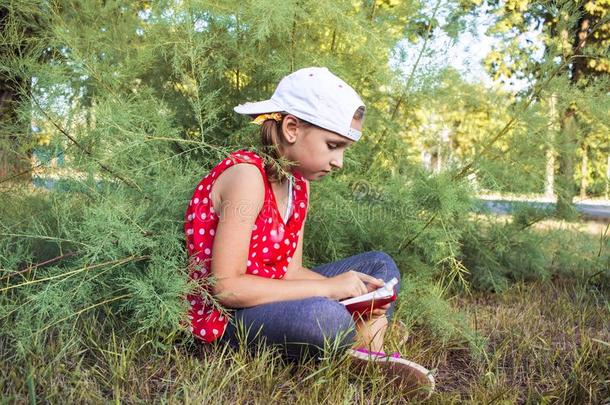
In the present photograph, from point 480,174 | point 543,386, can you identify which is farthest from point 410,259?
point 543,386

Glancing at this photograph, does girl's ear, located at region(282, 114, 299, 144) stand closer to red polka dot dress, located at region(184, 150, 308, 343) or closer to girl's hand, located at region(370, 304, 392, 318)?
red polka dot dress, located at region(184, 150, 308, 343)

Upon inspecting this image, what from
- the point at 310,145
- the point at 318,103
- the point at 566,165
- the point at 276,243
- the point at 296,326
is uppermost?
the point at 318,103

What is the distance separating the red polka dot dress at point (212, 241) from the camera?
153cm

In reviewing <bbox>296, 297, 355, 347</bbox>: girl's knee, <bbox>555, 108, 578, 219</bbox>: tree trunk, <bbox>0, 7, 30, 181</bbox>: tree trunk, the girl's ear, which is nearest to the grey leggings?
<bbox>296, 297, 355, 347</bbox>: girl's knee

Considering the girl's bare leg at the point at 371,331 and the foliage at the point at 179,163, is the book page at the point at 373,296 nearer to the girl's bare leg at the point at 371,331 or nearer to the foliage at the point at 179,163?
the girl's bare leg at the point at 371,331

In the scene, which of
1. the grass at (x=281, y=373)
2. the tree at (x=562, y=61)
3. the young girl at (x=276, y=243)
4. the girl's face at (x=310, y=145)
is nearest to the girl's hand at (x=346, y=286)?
the young girl at (x=276, y=243)

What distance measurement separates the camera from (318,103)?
60.3 inches

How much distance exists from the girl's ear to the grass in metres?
0.56

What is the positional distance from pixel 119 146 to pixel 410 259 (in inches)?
42.5

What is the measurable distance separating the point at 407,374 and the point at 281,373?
312mm

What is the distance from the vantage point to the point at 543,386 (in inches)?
59.9

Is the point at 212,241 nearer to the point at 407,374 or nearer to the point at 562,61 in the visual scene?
the point at 407,374

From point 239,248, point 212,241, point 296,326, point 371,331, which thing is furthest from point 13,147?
point 371,331

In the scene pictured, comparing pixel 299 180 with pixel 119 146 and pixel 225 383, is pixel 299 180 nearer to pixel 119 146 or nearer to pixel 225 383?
pixel 119 146
